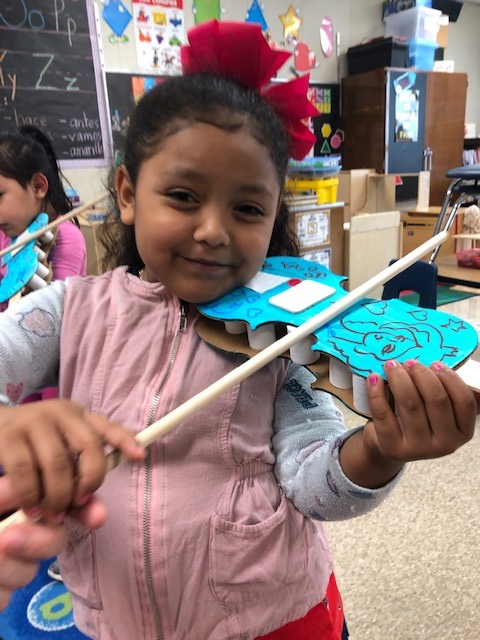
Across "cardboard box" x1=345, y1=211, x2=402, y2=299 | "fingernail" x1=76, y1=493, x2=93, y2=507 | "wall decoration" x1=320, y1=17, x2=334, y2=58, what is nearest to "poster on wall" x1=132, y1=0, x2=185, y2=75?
"wall decoration" x1=320, y1=17, x2=334, y2=58

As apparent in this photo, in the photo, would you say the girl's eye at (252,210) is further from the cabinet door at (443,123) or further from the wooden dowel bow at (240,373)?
the cabinet door at (443,123)

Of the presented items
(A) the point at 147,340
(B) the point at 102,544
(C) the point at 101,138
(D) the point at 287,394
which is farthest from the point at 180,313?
(C) the point at 101,138

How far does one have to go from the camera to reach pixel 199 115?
0.52 metres

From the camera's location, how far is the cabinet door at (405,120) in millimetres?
3514

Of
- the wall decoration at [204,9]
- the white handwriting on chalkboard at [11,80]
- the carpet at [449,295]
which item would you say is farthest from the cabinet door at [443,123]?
the white handwriting on chalkboard at [11,80]

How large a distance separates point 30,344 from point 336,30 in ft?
12.7

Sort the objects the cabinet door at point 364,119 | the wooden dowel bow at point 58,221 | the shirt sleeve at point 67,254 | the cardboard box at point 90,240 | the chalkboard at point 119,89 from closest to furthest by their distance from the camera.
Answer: the wooden dowel bow at point 58,221, the shirt sleeve at point 67,254, the cardboard box at point 90,240, the chalkboard at point 119,89, the cabinet door at point 364,119

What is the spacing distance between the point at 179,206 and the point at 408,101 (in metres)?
3.71

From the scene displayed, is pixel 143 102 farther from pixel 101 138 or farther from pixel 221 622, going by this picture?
pixel 101 138

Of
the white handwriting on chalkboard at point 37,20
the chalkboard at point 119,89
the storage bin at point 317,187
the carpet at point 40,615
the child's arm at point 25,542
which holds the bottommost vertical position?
the carpet at point 40,615

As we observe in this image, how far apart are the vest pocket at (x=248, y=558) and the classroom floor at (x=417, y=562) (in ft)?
1.86

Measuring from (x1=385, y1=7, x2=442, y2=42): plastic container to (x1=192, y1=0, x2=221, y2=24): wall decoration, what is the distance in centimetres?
158

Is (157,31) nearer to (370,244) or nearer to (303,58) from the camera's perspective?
(303,58)

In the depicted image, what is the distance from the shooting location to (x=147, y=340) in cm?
55
